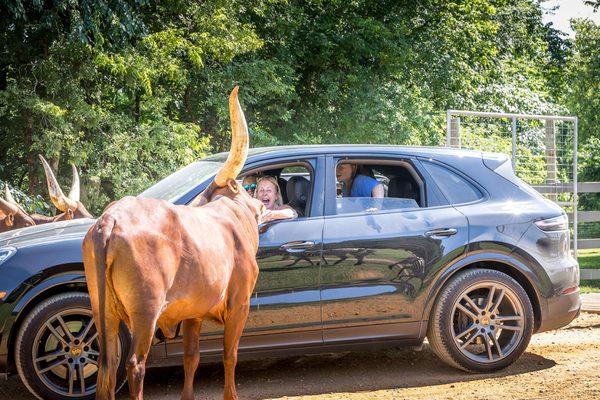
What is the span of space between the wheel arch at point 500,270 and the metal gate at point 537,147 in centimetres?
490

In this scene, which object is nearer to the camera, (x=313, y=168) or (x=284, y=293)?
(x=284, y=293)

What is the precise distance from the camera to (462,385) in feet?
24.9

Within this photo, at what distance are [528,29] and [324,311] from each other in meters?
27.8

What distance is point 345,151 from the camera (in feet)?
26.2

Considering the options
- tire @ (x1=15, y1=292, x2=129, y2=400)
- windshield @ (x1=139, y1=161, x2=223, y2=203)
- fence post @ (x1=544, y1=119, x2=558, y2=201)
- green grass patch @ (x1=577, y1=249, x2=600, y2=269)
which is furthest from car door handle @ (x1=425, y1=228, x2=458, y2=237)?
green grass patch @ (x1=577, y1=249, x2=600, y2=269)

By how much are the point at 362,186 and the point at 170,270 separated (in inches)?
126

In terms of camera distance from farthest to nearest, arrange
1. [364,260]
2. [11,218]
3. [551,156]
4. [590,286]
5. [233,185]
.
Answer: [590,286], [551,156], [11,218], [364,260], [233,185]

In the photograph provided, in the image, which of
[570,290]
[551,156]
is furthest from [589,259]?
[570,290]

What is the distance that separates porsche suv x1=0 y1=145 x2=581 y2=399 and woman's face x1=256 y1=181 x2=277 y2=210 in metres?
0.17

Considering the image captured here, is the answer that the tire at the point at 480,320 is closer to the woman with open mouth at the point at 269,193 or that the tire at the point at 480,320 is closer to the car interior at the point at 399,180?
the car interior at the point at 399,180

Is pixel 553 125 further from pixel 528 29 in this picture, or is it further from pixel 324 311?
pixel 528 29

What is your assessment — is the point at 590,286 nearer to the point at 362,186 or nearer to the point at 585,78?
the point at 362,186

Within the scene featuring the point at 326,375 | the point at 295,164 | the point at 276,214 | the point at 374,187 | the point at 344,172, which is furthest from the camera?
the point at 344,172

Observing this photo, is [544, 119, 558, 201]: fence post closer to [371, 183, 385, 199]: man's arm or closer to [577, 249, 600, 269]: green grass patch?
[371, 183, 385, 199]: man's arm
